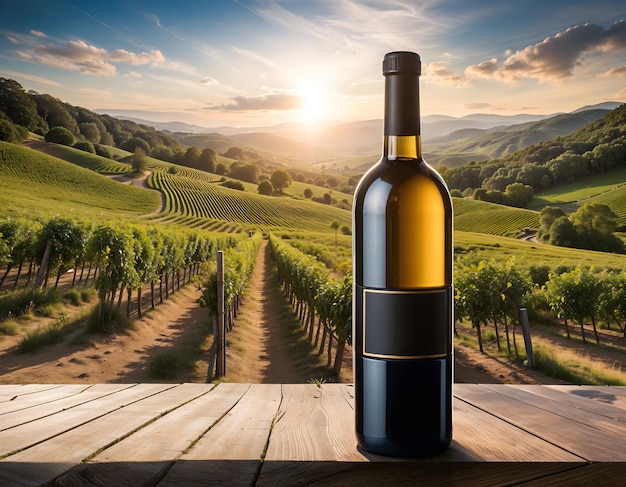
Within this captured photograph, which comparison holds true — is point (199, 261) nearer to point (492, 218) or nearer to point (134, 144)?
point (492, 218)

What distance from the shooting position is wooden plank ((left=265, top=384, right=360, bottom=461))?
3.41ft

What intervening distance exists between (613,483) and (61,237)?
1741 cm

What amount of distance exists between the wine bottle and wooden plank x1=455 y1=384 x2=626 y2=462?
245 millimetres

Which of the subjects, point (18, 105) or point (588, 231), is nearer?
point (588, 231)

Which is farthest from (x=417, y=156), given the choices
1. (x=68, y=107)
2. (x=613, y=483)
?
(x=68, y=107)

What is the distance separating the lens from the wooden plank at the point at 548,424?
1.08m

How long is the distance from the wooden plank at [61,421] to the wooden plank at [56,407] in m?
0.03

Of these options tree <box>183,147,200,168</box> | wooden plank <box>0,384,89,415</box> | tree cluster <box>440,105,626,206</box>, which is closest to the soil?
wooden plank <box>0,384,89,415</box>

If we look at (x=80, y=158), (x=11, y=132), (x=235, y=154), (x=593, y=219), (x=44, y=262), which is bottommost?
(x=44, y=262)

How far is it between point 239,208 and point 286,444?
77047 mm

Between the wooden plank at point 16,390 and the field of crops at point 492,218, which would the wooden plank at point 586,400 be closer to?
the wooden plank at point 16,390

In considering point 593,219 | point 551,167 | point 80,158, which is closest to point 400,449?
point 593,219

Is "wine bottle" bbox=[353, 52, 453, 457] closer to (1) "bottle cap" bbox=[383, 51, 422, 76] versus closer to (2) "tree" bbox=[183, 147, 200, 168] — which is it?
(1) "bottle cap" bbox=[383, 51, 422, 76]

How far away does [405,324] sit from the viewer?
1.12 metres
